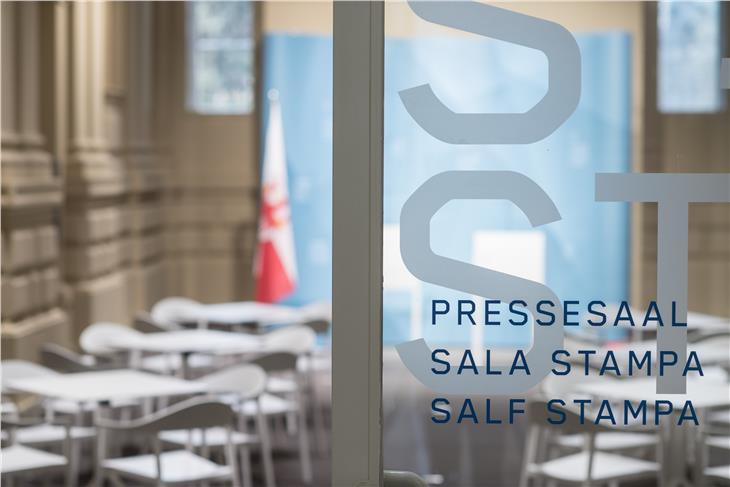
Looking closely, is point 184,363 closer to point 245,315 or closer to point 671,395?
point 245,315

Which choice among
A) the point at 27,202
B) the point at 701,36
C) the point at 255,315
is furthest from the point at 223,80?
the point at 701,36

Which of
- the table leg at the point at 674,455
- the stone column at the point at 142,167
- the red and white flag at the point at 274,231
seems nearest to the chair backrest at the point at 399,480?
the table leg at the point at 674,455

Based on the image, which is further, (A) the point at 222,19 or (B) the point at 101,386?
(A) the point at 222,19

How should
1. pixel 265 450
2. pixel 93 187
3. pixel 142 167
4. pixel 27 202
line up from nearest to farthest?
pixel 265 450 < pixel 27 202 < pixel 93 187 < pixel 142 167

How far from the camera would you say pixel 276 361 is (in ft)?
21.3

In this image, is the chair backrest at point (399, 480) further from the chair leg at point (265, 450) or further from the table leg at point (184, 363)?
the table leg at point (184, 363)

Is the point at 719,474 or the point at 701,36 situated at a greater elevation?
the point at 701,36

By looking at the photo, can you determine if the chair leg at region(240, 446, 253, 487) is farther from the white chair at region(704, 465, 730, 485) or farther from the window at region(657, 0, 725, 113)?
the window at region(657, 0, 725, 113)

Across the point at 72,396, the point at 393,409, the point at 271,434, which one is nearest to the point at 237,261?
the point at 271,434

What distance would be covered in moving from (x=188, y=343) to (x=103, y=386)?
5.02 ft

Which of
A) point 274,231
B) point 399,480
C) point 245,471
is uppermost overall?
point 399,480

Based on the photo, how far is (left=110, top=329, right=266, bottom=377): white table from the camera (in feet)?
22.6

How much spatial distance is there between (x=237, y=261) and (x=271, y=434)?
14.9ft

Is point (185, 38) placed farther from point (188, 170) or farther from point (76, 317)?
A: point (76, 317)
